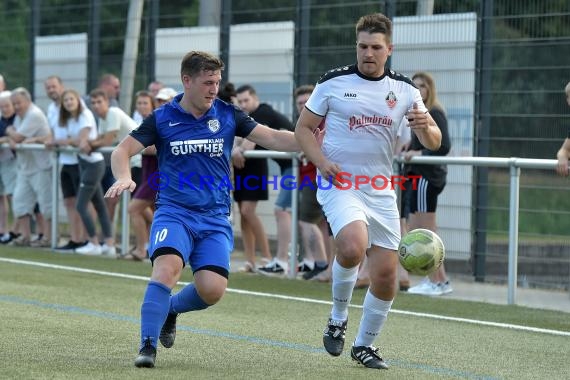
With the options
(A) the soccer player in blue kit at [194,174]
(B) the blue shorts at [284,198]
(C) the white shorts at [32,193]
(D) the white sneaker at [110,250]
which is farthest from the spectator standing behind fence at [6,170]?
(A) the soccer player in blue kit at [194,174]

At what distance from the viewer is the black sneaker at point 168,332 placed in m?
8.02

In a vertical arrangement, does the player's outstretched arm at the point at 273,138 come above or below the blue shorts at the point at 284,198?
above

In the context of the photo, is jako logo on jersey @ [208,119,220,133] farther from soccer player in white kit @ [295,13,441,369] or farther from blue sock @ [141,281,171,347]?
blue sock @ [141,281,171,347]

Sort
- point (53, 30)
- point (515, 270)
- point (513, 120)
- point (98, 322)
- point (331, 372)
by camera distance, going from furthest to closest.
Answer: point (53, 30) → point (513, 120) → point (515, 270) → point (98, 322) → point (331, 372)

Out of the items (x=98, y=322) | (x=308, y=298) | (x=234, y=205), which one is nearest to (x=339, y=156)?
(x=98, y=322)

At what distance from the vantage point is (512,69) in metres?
14.0

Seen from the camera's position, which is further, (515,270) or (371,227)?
(515,270)

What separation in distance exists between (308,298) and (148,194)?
11.7 ft

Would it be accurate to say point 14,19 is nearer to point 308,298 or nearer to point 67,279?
point 67,279

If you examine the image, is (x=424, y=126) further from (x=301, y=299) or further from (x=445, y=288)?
(x=445, y=288)

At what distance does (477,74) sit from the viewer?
14.2 metres

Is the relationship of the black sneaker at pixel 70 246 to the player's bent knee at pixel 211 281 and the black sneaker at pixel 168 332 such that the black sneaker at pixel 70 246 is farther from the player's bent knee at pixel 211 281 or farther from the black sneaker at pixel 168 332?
the player's bent knee at pixel 211 281

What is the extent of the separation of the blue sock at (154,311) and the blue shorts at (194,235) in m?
0.27

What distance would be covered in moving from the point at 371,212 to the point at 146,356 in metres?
1.67
